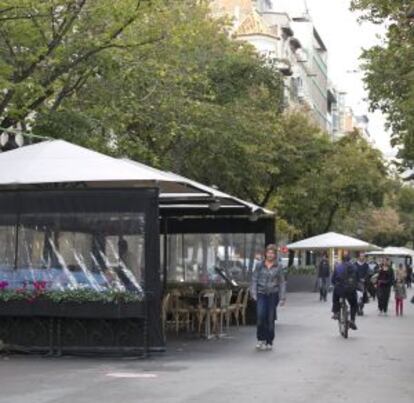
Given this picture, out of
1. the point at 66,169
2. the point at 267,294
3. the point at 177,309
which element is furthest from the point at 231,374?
the point at 177,309

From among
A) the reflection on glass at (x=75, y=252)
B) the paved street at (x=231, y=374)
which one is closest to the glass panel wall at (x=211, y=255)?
the paved street at (x=231, y=374)

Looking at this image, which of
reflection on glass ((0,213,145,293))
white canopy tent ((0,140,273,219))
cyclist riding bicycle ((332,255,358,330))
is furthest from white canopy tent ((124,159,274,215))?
cyclist riding bicycle ((332,255,358,330))

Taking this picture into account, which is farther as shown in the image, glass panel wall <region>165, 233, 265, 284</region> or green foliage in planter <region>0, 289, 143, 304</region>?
glass panel wall <region>165, 233, 265, 284</region>

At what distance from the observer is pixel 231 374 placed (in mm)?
11688

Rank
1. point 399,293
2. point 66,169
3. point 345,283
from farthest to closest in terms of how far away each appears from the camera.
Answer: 1. point 399,293
2. point 345,283
3. point 66,169

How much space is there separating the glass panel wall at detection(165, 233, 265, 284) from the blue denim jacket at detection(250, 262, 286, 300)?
220 inches

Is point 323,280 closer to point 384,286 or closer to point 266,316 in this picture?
point 384,286

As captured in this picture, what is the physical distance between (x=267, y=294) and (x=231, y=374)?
3.51 meters

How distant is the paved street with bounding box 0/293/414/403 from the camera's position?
32.3 feet

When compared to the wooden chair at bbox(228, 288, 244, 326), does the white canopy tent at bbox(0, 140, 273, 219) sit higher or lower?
higher

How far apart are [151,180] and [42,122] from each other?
7453 mm

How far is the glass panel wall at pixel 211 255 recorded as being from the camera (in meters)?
20.9

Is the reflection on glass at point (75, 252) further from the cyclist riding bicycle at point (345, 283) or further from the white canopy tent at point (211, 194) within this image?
the cyclist riding bicycle at point (345, 283)

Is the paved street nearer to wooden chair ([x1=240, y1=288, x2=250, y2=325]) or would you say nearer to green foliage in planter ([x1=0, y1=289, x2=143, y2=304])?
green foliage in planter ([x1=0, y1=289, x2=143, y2=304])
